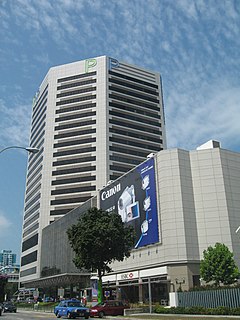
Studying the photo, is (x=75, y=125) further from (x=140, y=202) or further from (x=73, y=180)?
(x=140, y=202)

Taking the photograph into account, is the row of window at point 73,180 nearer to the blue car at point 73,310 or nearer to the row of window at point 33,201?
the row of window at point 33,201

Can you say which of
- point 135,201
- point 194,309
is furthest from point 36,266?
point 194,309

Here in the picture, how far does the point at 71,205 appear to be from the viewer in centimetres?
11338

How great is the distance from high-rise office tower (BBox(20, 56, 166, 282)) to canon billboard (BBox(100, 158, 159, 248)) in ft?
136

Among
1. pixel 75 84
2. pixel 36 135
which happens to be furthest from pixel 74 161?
pixel 36 135

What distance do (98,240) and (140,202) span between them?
711 inches

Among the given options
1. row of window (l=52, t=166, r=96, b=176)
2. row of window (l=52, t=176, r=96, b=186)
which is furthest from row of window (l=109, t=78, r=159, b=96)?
row of window (l=52, t=176, r=96, b=186)

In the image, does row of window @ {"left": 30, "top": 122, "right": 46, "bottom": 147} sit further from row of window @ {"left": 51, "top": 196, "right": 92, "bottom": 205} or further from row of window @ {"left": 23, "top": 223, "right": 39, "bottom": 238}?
row of window @ {"left": 23, "top": 223, "right": 39, "bottom": 238}

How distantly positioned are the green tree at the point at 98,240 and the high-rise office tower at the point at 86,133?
60.6 m

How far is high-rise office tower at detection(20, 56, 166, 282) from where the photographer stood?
379 ft

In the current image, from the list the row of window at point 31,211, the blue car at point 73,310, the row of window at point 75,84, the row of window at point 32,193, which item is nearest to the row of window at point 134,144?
the row of window at point 75,84

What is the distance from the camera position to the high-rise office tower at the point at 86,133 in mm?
115625

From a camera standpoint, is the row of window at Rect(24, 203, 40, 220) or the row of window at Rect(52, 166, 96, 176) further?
the row of window at Rect(24, 203, 40, 220)

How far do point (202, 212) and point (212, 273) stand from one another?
35.9ft
